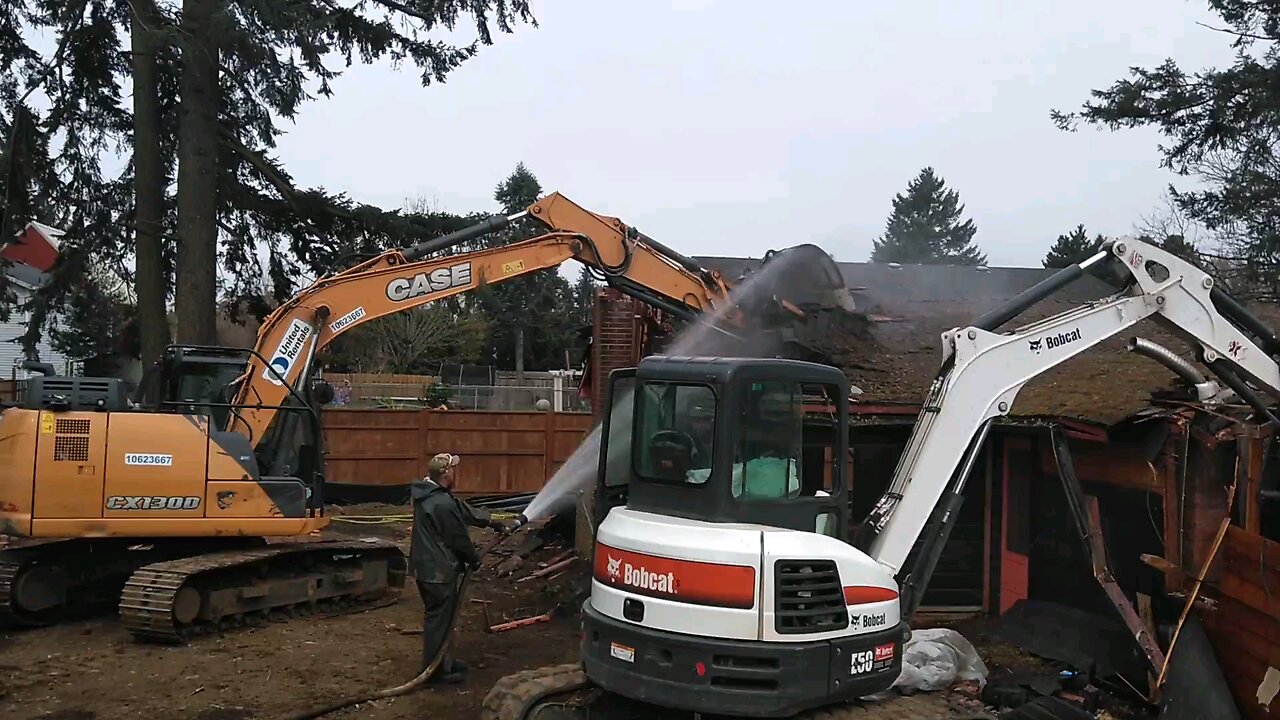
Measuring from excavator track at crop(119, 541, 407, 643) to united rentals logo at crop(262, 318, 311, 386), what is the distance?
6.00ft

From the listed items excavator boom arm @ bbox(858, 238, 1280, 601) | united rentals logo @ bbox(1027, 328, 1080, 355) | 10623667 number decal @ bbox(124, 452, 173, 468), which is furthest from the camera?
10623667 number decal @ bbox(124, 452, 173, 468)

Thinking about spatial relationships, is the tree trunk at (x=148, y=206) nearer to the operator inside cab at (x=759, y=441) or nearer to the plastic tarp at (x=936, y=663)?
the operator inside cab at (x=759, y=441)

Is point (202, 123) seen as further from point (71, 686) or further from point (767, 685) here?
point (767, 685)

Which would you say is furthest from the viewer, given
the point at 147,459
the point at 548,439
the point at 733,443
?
the point at 548,439

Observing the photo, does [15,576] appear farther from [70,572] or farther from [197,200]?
[197,200]

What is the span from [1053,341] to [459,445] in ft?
46.1

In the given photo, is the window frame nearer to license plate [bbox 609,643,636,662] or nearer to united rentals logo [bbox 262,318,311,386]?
license plate [bbox 609,643,636,662]

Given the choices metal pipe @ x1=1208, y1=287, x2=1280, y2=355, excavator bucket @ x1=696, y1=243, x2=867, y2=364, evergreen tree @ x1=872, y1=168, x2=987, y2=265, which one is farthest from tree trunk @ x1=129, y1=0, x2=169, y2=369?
evergreen tree @ x1=872, y1=168, x2=987, y2=265

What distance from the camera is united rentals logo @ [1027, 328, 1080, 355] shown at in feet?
22.9

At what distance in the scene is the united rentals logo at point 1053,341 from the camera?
6992 millimetres

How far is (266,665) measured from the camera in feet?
28.4

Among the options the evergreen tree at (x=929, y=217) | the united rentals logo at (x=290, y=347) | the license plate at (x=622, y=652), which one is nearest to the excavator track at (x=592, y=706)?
the license plate at (x=622, y=652)

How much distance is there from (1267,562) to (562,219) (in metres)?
7.00

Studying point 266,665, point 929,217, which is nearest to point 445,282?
point 266,665
